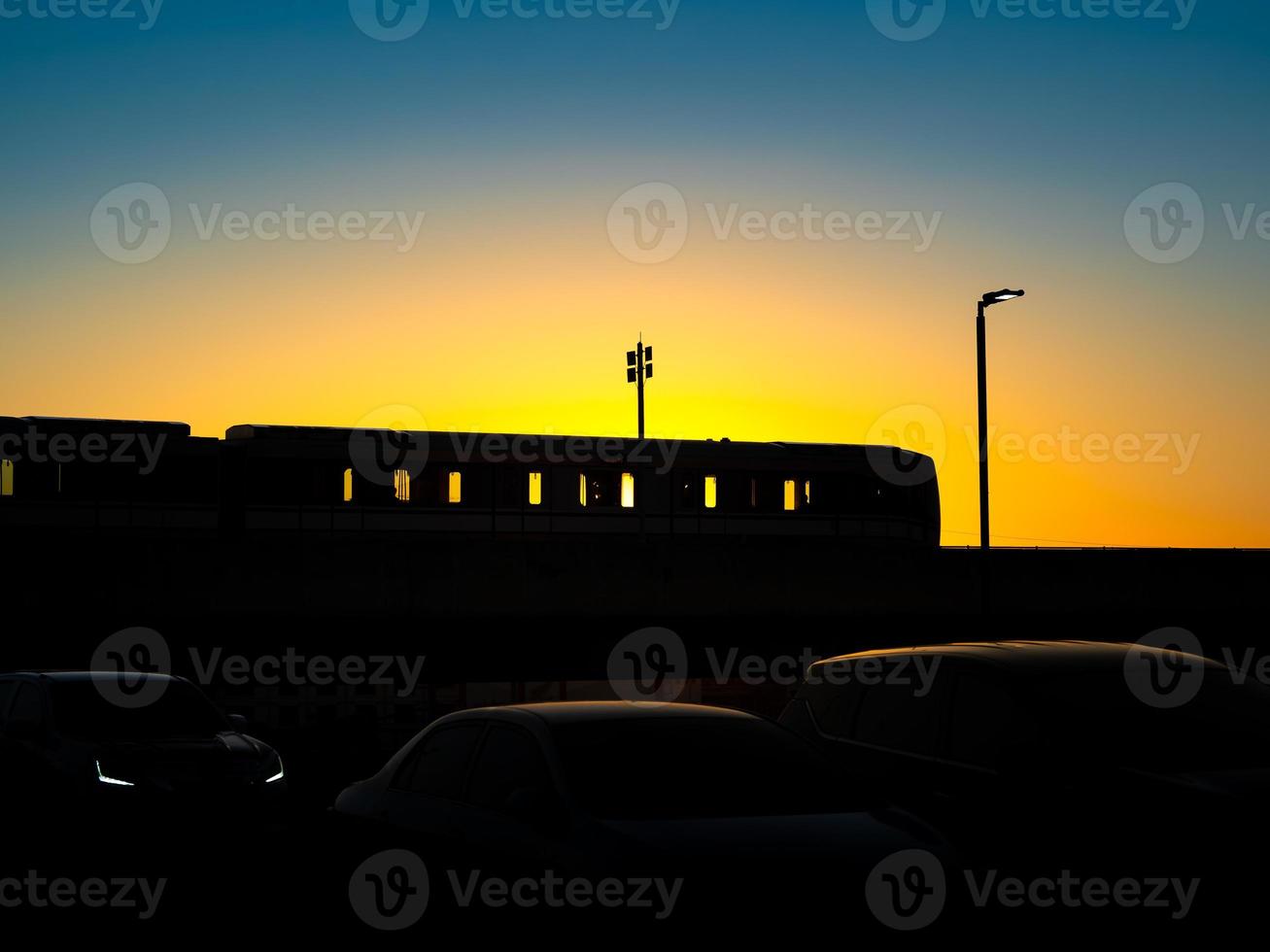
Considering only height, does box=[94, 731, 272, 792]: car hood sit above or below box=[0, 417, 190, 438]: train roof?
below

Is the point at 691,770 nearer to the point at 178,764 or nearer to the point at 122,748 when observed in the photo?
the point at 178,764

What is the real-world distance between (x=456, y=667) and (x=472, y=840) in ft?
67.7

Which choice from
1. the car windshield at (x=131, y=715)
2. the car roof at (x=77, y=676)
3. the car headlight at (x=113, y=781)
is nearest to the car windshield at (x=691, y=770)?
the car headlight at (x=113, y=781)

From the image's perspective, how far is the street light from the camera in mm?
29312

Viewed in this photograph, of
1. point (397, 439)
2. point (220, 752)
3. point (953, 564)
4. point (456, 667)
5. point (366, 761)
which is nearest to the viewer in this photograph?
point (220, 752)

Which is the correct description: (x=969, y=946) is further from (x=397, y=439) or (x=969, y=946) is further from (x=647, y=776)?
(x=397, y=439)

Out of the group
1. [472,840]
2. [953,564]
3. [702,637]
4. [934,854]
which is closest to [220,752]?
[472,840]

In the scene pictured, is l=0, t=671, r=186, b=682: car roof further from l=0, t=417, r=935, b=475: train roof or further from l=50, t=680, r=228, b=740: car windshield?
l=0, t=417, r=935, b=475: train roof

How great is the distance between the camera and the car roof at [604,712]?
7441mm

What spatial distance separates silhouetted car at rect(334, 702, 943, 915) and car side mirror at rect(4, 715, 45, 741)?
20.0ft

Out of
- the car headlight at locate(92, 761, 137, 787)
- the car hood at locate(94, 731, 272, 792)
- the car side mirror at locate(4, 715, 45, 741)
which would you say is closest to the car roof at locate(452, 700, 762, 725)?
the car hood at locate(94, 731, 272, 792)

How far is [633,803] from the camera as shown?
265 inches

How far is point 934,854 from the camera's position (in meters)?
6.55

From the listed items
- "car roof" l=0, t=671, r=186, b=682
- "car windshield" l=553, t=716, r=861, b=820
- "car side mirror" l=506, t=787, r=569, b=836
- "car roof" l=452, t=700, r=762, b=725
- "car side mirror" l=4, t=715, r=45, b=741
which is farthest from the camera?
"car roof" l=0, t=671, r=186, b=682
